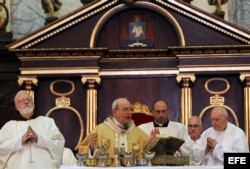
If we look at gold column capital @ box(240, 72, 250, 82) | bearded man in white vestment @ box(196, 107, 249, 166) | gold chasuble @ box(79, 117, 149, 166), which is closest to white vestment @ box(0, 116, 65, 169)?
gold chasuble @ box(79, 117, 149, 166)

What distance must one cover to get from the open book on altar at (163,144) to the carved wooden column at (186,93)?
521 cm

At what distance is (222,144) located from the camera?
10.3 meters

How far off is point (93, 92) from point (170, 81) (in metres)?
1.46

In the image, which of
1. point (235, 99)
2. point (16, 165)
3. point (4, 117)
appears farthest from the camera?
point (4, 117)

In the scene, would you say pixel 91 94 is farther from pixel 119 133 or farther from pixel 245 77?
pixel 119 133

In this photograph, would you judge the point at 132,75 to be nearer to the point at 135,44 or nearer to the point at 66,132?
the point at 135,44

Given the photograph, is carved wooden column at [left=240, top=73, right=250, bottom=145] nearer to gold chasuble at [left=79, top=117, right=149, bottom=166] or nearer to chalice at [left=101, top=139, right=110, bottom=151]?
gold chasuble at [left=79, top=117, right=149, bottom=166]

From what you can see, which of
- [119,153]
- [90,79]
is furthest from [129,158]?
[90,79]

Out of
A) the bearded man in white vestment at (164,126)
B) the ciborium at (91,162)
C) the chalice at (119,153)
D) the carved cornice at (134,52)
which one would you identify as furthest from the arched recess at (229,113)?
the ciborium at (91,162)

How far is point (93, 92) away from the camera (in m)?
14.4

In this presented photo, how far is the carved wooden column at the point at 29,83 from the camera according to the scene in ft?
47.3

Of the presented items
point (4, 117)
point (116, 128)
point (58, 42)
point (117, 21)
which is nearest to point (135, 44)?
point (117, 21)

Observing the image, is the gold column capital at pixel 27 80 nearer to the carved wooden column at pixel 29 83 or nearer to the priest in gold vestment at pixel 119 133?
the carved wooden column at pixel 29 83

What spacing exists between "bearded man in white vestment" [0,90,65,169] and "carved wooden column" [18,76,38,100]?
4.50 metres
